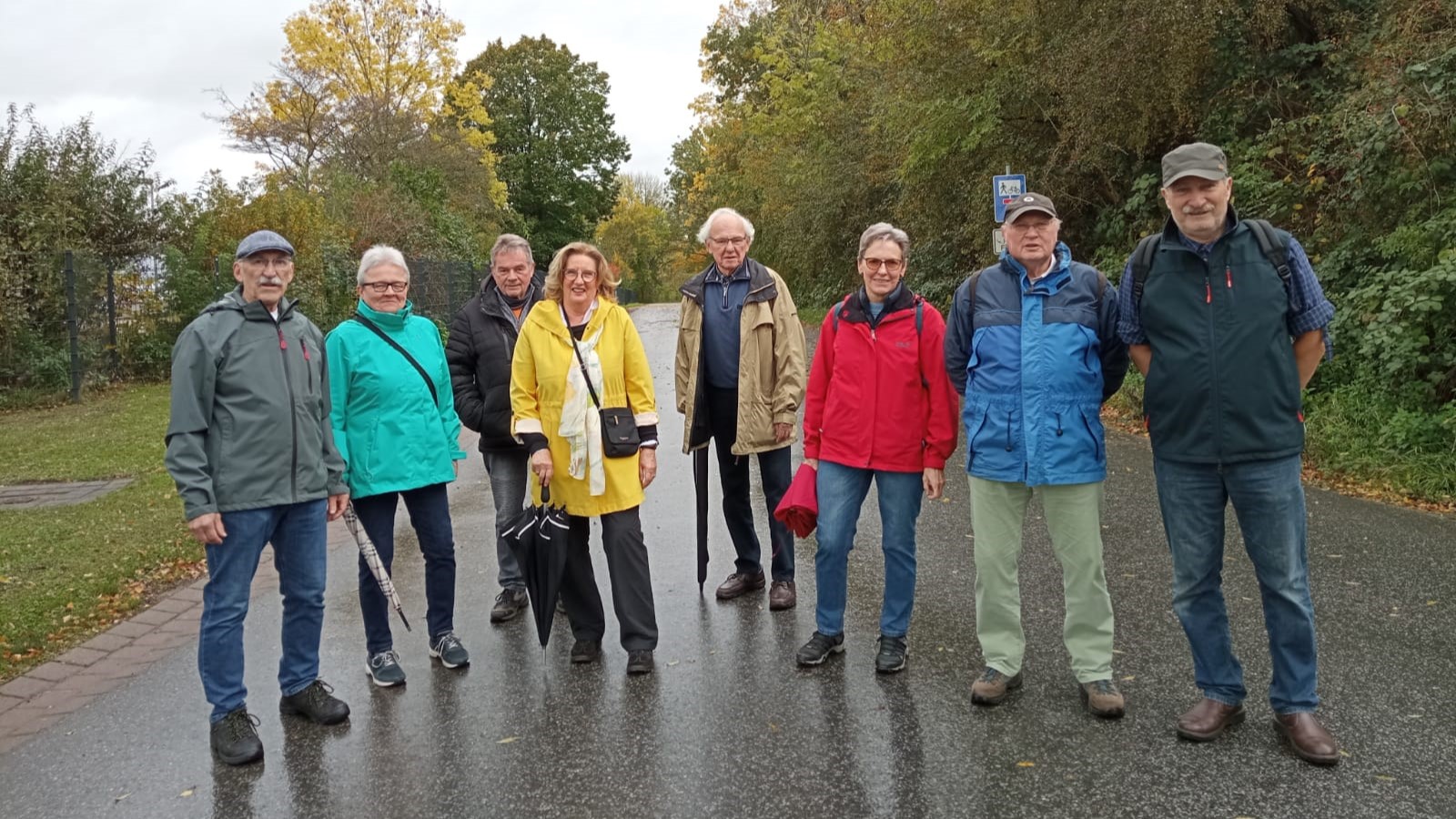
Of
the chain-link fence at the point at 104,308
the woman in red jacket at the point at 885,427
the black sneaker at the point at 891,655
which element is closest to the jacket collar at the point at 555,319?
the woman in red jacket at the point at 885,427

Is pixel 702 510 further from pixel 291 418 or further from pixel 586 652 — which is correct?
pixel 291 418

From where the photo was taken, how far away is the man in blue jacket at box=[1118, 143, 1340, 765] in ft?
12.4

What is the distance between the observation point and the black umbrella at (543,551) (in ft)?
16.2

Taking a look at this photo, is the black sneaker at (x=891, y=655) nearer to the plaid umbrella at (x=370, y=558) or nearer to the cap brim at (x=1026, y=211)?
the cap brim at (x=1026, y=211)

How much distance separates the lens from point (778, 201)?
34.3m

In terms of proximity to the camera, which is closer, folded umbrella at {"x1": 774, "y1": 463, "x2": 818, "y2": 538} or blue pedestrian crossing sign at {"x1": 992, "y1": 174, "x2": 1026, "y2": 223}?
folded umbrella at {"x1": 774, "y1": 463, "x2": 818, "y2": 538}

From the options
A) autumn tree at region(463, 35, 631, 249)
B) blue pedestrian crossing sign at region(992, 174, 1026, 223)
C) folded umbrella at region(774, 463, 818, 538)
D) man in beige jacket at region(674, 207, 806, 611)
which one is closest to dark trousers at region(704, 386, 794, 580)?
man in beige jacket at region(674, 207, 806, 611)

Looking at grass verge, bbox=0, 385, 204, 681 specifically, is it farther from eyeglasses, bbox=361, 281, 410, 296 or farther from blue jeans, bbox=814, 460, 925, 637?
blue jeans, bbox=814, 460, 925, 637

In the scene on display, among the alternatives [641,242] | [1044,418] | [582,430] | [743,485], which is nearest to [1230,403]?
[1044,418]

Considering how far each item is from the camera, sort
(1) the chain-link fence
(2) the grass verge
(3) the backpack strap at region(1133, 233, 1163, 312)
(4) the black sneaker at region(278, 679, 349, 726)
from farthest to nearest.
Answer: (1) the chain-link fence
(2) the grass verge
(4) the black sneaker at region(278, 679, 349, 726)
(3) the backpack strap at region(1133, 233, 1163, 312)

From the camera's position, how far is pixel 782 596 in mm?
5766

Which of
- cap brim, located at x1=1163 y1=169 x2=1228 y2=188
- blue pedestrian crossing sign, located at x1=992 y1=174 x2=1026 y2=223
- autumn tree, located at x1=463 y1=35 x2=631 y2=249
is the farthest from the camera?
autumn tree, located at x1=463 y1=35 x2=631 y2=249

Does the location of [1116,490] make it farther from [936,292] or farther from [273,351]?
[936,292]

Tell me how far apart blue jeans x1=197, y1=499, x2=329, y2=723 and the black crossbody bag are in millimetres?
1226
